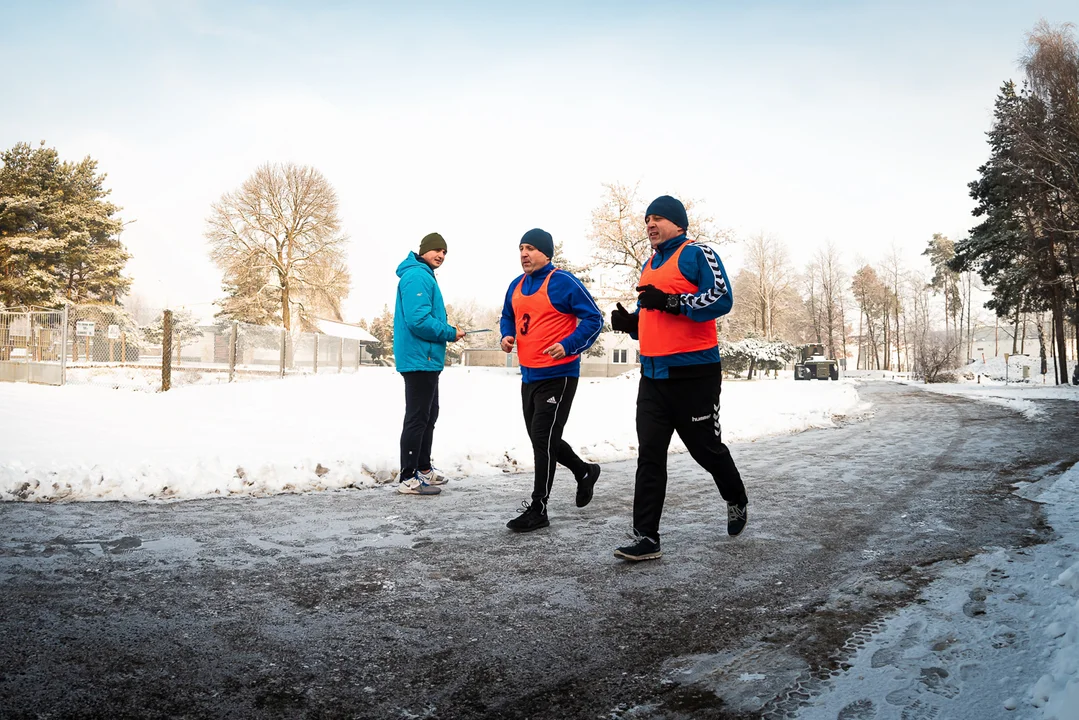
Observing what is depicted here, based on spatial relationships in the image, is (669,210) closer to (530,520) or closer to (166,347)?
(530,520)

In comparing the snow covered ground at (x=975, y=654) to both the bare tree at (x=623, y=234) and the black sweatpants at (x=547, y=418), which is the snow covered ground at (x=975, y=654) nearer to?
the black sweatpants at (x=547, y=418)

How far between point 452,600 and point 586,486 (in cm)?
229

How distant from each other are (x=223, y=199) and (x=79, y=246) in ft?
24.2

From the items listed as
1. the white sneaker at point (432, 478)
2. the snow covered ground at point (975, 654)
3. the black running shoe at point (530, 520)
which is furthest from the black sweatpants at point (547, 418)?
the snow covered ground at point (975, 654)

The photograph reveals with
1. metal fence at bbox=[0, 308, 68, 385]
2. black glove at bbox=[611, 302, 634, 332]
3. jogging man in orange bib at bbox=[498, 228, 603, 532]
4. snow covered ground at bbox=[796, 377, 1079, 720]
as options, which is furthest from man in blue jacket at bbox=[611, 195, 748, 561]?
metal fence at bbox=[0, 308, 68, 385]

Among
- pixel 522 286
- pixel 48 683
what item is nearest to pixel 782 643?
pixel 48 683

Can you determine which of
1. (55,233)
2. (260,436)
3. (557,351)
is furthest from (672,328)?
(55,233)

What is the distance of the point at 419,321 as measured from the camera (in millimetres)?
6062

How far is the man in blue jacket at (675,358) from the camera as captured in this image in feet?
13.2

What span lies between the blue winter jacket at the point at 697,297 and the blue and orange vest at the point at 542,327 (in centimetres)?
87

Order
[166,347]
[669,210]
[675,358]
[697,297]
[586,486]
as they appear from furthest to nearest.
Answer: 1. [166,347]
2. [586,486]
3. [669,210]
4. [675,358]
5. [697,297]

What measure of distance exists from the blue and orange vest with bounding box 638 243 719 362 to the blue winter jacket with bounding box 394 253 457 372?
2.30 metres

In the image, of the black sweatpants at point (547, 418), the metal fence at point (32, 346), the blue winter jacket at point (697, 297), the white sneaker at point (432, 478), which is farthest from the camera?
the metal fence at point (32, 346)

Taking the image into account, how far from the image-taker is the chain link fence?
64.7ft
